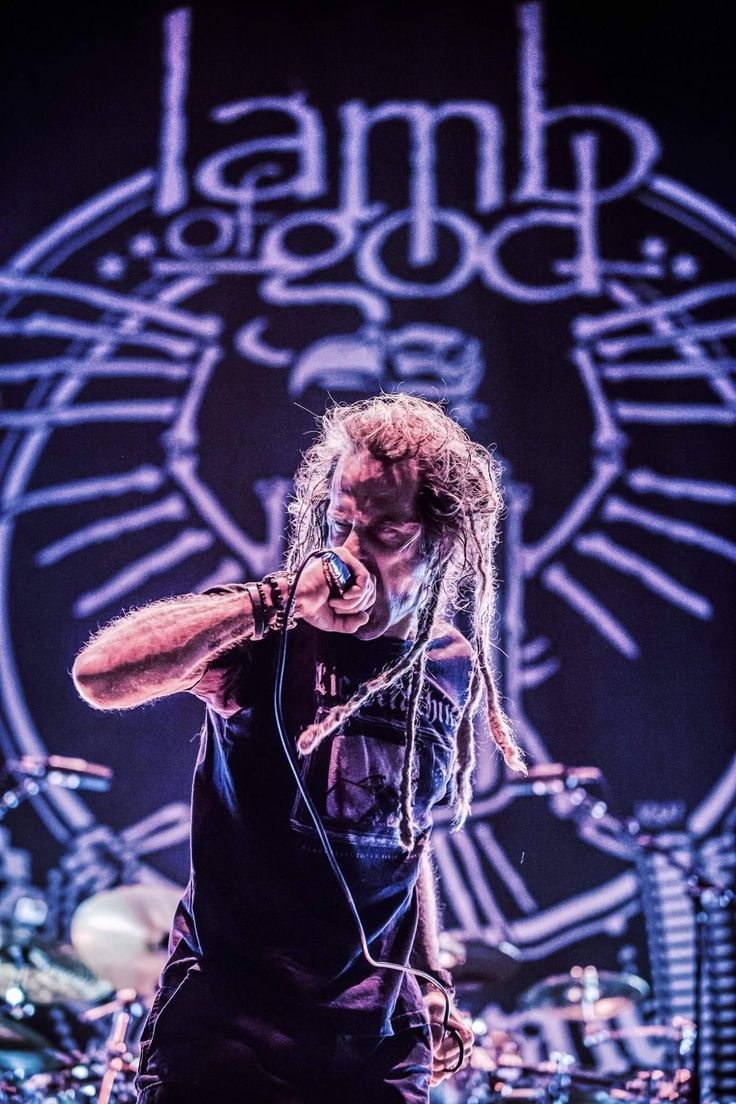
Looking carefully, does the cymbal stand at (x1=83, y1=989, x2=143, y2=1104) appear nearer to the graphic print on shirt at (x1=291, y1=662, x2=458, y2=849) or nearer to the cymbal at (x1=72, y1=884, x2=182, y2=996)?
the cymbal at (x1=72, y1=884, x2=182, y2=996)

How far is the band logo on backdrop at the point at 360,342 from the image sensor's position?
15.9 feet

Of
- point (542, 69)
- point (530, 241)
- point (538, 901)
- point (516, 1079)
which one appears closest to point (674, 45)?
point (542, 69)

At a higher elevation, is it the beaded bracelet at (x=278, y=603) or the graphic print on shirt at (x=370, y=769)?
the beaded bracelet at (x=278, y=603)

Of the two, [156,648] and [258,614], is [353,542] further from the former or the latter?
[156,648]

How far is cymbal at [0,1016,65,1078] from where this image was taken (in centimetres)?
402

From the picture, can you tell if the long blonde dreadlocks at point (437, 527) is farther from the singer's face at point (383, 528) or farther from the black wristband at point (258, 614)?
the black wristband at point (258, 614)

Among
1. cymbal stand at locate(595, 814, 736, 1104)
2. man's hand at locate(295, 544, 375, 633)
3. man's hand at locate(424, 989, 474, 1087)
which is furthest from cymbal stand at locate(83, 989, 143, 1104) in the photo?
man's hand at locate(295, 544, 375, 633)

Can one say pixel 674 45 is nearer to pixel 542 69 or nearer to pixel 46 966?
pixel 542 69

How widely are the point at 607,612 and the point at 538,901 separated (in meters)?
1.21

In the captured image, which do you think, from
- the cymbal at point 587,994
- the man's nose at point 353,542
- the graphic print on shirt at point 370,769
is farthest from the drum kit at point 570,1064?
the man's nose at point 353,542

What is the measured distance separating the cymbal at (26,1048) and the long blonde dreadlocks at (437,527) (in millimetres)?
2563

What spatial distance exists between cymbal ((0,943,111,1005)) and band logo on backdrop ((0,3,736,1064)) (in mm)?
552

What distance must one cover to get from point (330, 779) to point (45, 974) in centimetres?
284

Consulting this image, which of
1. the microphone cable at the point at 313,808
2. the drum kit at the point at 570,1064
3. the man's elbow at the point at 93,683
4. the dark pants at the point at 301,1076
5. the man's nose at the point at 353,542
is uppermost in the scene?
the man's nose at the point at 353,542
